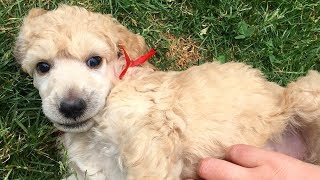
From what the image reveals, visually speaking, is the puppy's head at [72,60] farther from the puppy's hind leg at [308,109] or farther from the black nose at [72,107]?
the puppy's hind leg at [308,109]

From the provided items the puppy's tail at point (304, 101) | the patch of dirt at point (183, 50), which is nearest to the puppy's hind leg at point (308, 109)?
the puppy's tail at point (304, 101)

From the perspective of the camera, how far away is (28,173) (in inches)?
170

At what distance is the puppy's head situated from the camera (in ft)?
11.3

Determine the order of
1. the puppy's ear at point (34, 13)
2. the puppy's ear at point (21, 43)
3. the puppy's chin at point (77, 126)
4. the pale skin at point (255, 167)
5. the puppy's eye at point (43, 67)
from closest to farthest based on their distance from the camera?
the pale skin at point (255, 167)
the puppy's chin at point (77, 126)
the puppy's eye at point (43, 67)
the puppy's ear at point (21, 43)
the puppy's ear at point (34, 13)

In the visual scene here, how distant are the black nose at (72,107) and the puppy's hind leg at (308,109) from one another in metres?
1.61

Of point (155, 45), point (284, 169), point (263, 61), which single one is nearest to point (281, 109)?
point (284, 169)

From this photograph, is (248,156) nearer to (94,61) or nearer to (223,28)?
(94,61)

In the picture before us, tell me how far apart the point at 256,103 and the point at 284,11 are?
1.97 meters

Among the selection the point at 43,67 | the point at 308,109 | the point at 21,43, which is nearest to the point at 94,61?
the point at 43,67

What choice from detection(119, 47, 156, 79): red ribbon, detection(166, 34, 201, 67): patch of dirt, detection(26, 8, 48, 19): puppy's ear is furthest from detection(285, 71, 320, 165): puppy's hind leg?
detection(26, 8, 48, 19): puppy's ear

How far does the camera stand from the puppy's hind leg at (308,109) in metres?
3.70

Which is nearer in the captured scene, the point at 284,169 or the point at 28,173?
the point at 284,169

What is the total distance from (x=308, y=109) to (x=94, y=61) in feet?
5.72

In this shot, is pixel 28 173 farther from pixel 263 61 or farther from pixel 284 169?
pixel 263 61
